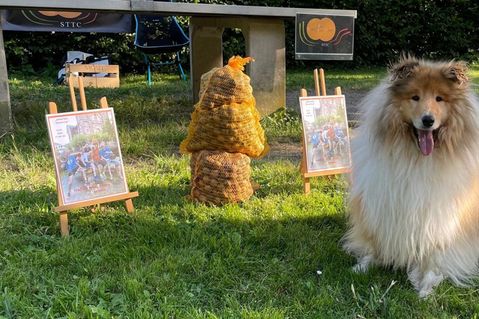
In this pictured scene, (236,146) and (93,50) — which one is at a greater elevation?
(93,50)

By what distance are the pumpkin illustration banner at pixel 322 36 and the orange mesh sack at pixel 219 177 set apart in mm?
2266

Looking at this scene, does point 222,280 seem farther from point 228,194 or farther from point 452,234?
point 452,234

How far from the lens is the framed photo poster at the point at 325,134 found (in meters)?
3.76

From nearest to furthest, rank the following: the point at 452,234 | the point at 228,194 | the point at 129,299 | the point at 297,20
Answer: the point at 129,299 → the point at 452,234 → the point at 228,194 → the point at 297,20

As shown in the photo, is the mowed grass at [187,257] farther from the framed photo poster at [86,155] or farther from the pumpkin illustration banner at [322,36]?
the pumpkin illustration banner at [322,36]

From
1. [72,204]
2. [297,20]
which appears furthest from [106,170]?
[297,20]

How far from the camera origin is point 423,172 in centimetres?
241

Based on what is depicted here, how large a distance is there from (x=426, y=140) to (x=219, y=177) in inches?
59.2

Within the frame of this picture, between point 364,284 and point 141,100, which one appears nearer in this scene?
point 364,284

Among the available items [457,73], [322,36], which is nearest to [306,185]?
[457,73]

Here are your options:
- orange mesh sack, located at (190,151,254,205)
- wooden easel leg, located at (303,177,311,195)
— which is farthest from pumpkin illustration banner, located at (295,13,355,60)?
orange mesh sack, located at (190,151,254,205)

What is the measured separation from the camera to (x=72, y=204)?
3.04 meters

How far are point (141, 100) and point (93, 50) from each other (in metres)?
4.87

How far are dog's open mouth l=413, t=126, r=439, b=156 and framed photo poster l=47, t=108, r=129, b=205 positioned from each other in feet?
6.29
